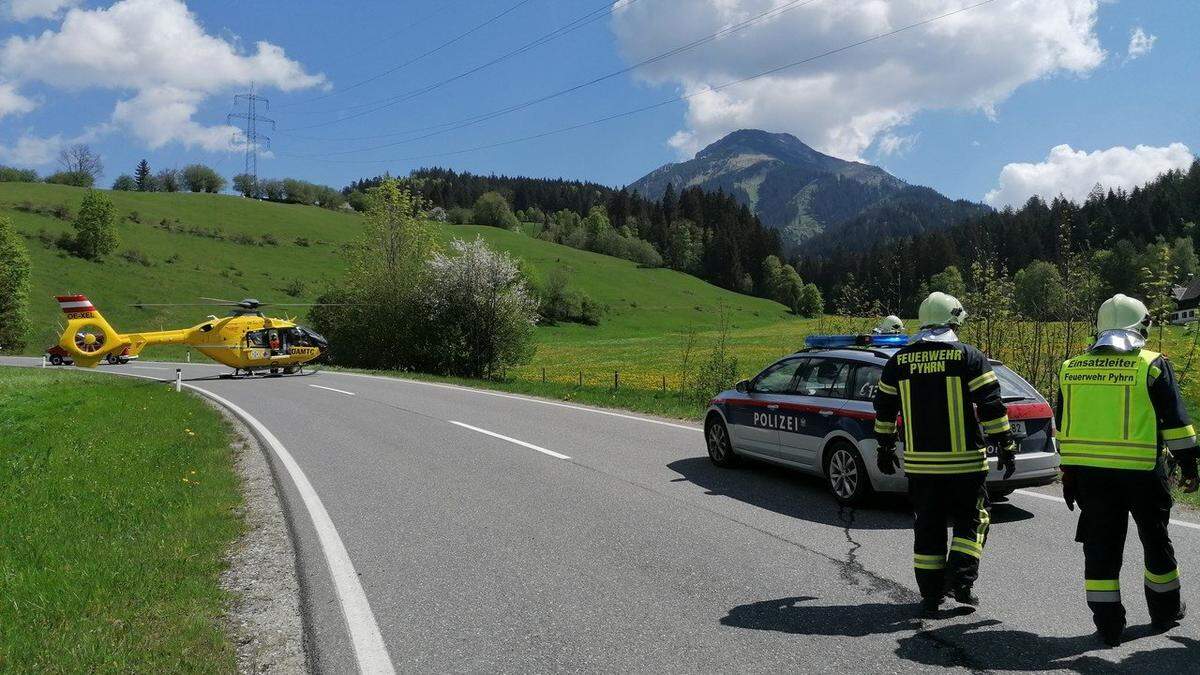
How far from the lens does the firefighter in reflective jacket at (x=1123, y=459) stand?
3.87 meters

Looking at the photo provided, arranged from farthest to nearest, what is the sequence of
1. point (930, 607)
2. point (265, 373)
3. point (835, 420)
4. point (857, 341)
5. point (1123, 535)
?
point (265, 373)
point (857, 341)
point (835, 420)
point (930, 607)
point (1123, 535)

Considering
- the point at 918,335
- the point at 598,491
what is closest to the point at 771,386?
the point at 598,491

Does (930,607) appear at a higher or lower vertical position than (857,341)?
lower

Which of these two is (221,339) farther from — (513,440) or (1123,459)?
(1123,459)

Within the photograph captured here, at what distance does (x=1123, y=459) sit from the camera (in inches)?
154

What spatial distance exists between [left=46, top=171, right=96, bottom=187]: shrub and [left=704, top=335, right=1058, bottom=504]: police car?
119 m

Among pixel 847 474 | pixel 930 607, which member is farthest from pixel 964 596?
pixel 847 474

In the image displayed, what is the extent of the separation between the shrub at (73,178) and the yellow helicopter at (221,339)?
303 ft

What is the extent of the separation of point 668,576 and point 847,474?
2704 mm

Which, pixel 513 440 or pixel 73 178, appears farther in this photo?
pixel 73 178

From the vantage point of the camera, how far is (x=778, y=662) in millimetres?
3637

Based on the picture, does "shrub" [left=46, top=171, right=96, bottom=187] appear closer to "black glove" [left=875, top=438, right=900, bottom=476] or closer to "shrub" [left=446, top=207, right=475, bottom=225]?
"shrub" [left=446, top=207, right=475, bottom=225]

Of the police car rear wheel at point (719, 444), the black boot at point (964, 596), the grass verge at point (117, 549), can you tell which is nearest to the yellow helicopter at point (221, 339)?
the grass verge at point (117, 549)

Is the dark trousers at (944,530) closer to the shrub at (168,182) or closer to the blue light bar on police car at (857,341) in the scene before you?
the blue light bar on police car at (857,341)
